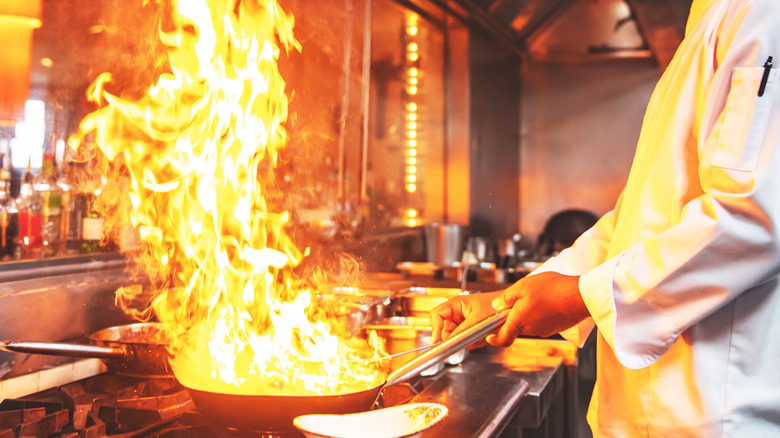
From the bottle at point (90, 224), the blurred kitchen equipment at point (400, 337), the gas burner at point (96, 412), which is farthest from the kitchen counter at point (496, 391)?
the bottle at point (90, 224)

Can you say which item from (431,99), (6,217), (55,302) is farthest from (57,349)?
(431,99)

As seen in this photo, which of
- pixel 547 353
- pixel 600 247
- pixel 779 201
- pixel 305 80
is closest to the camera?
pixel 779 201

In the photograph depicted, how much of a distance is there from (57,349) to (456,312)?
911 millimetres

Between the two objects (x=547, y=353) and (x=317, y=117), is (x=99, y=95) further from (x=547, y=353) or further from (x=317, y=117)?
(x=547, y=353)

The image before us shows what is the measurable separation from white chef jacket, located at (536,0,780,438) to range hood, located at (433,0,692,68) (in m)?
2.80

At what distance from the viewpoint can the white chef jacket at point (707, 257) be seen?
1240mm

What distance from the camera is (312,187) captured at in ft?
11.0

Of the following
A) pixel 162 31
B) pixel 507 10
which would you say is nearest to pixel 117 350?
pixel 162 31

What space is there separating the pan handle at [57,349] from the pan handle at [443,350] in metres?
0.67

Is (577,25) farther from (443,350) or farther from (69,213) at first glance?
(443,350)

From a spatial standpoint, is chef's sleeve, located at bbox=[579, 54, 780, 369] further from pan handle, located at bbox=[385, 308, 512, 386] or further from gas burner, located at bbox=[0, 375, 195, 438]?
gas burner, located at bbox=[0, 375, 195, 438]

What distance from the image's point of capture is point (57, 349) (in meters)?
1.41

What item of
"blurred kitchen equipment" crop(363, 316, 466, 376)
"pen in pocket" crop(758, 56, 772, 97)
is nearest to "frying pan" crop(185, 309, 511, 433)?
"blurred kitchen equipment" crop(363, 316, 466, 376)

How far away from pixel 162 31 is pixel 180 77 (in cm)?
17
